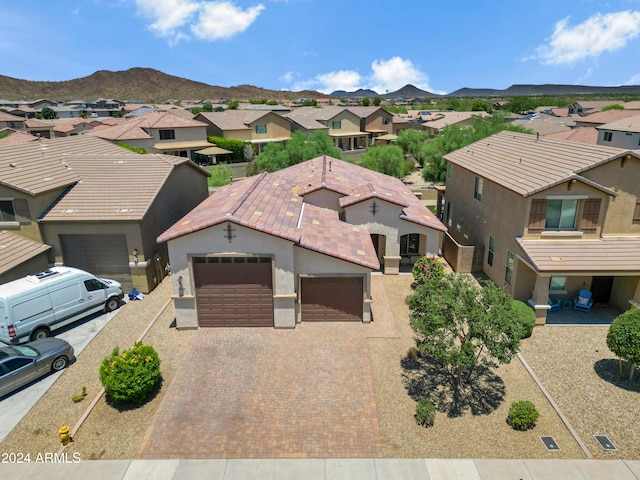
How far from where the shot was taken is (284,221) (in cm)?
1839

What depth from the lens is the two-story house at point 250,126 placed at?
61906 millimetres

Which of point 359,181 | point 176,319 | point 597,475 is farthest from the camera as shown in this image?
point 359,181

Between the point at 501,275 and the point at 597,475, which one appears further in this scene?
the point at 501,275

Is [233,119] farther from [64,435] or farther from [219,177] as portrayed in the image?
[64,435]

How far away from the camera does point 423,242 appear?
2452 cm

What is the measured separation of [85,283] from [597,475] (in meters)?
19.3

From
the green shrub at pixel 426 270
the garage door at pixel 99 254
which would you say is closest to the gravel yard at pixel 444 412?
the garage door at pixel 99 254

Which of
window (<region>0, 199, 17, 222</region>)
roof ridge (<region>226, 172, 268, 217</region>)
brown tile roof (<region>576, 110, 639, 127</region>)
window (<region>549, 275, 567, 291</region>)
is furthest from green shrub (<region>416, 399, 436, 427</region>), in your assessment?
brown tile roof (<region>576, 110, 639, 127</region>)

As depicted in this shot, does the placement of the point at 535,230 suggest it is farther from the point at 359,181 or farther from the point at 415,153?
the point at 415,153

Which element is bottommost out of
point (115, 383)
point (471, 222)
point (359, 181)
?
point (115, 383)

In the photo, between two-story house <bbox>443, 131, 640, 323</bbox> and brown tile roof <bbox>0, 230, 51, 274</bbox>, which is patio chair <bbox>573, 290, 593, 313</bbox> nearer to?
two-story house <bbox>443, 131, 640, 323</bbox>

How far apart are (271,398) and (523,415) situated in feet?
24.9

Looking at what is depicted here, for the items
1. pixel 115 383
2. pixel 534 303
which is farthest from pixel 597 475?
pixel 115 383

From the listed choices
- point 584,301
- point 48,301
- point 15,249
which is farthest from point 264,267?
point 584,301
